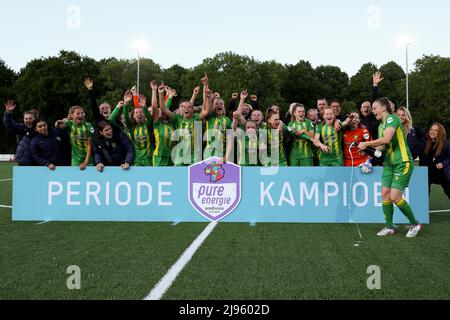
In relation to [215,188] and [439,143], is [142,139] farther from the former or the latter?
[439,143]

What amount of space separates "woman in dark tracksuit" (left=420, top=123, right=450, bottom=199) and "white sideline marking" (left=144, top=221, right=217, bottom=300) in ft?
15.2

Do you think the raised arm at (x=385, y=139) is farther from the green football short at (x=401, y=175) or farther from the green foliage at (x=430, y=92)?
the green foliage at (x=430, y=92)

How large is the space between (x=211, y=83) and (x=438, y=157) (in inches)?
1903

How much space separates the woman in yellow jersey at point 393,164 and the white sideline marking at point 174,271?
272 centimetres

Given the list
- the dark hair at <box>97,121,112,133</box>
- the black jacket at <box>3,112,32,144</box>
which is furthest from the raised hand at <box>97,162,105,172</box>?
the black jacket at <box>3,112,32,144</box>

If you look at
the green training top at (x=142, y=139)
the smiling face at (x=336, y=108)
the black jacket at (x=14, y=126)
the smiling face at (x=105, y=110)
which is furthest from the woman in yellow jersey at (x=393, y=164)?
the black jacket at (x=14, y=126)

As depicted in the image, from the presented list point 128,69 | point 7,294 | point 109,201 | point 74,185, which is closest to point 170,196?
point 109,201

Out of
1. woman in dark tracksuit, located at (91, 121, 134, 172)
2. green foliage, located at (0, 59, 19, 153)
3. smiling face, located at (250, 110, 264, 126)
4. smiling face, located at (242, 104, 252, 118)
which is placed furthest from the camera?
green foliage, located at (0, 59, 19, 153)

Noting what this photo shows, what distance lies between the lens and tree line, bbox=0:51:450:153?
49.8 metres

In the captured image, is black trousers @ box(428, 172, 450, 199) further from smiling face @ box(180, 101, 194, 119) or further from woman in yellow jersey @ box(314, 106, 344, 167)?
smiling face @ box(180, 101, 194, 119)

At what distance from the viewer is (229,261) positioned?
4977 mm

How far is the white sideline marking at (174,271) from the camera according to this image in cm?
385
